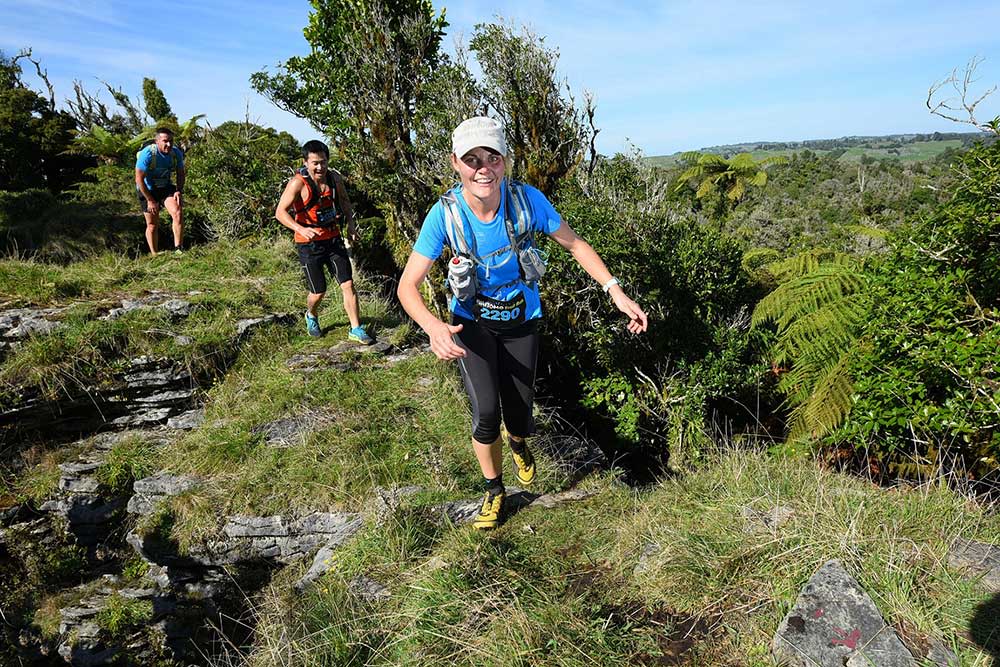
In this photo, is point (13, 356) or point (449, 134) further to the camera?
point (449, 134)

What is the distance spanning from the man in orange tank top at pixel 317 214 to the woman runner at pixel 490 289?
9.74 ft

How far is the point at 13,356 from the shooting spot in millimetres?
5844

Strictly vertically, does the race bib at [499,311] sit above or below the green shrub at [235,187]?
below

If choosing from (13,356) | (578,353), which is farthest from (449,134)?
(13,356)

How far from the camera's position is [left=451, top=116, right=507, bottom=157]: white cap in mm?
2568

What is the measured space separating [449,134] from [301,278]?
10.6 ft

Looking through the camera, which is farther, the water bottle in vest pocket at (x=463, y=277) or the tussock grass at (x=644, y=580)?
the water bottle in vest pocket at (x=463, y=277)

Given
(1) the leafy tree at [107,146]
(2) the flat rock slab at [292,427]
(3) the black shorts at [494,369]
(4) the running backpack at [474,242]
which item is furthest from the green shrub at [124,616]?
(1) the leafy tree at [107,146]

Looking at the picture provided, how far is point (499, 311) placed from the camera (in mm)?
2975

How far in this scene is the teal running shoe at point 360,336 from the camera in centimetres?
650

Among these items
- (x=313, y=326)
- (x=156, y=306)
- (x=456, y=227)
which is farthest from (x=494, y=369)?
(x=156, y=306)

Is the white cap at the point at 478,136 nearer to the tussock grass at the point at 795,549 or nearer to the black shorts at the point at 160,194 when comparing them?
the tussock grass at the point at 795,549

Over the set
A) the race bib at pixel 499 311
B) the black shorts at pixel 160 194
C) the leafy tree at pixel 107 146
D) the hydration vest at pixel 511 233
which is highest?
the leafy tree at pixel 107 146

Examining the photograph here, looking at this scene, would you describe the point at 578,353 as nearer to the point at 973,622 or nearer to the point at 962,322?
the point at 962,322
